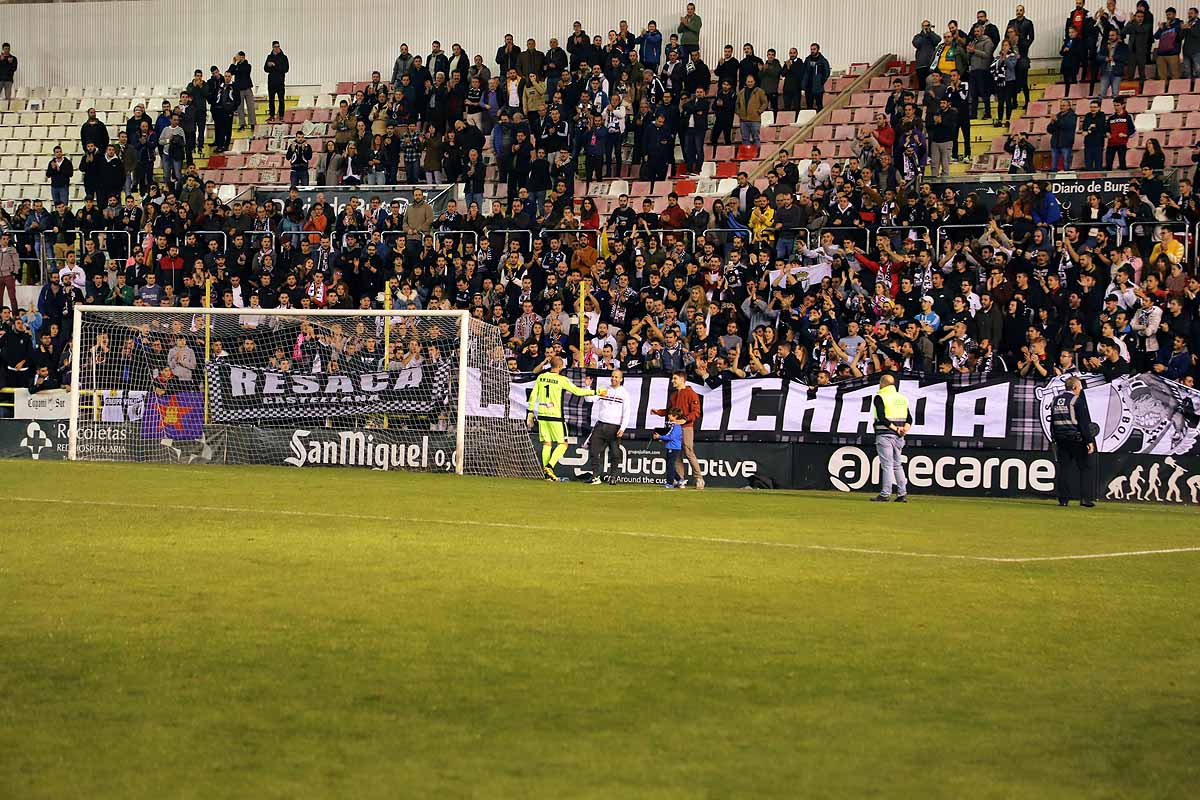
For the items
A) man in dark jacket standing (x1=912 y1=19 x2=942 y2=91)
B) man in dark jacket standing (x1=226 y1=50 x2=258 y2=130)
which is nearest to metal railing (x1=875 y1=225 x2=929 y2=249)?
man in dark jacket standing (x1=912 y1=19 x2=942 y2=91)

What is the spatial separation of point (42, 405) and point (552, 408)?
9.40m

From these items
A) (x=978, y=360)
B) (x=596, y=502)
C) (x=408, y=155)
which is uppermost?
(x=408, y=155)

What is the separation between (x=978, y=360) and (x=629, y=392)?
509cm

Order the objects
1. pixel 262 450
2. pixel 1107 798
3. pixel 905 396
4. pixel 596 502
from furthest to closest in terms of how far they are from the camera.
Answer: pixel 262 450, pixel 905 396, pixel 596 502, pixel 1107 798

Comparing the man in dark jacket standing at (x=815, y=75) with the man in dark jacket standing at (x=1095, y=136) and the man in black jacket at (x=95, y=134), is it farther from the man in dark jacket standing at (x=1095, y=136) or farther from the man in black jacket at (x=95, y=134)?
the man in black jacket at (x=95, y=134)

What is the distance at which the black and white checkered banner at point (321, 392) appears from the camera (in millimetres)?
25844

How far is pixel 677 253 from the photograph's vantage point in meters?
27.7

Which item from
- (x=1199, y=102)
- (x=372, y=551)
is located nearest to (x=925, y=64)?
(x=1199, y=102)

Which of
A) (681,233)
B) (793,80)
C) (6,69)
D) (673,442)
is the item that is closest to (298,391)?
(673,442)

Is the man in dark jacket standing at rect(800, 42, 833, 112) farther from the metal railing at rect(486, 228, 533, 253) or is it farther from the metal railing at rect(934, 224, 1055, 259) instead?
the metal railing at rect(934, 224, 1055, 259)

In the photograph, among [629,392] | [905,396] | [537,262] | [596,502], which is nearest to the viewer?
[596,502]

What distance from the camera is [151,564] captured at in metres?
12.9

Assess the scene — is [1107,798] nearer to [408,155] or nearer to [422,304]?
[422,304]

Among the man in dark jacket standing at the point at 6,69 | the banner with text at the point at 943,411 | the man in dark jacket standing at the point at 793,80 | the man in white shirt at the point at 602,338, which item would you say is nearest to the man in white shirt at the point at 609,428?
the banner with text at the point at 943,411
